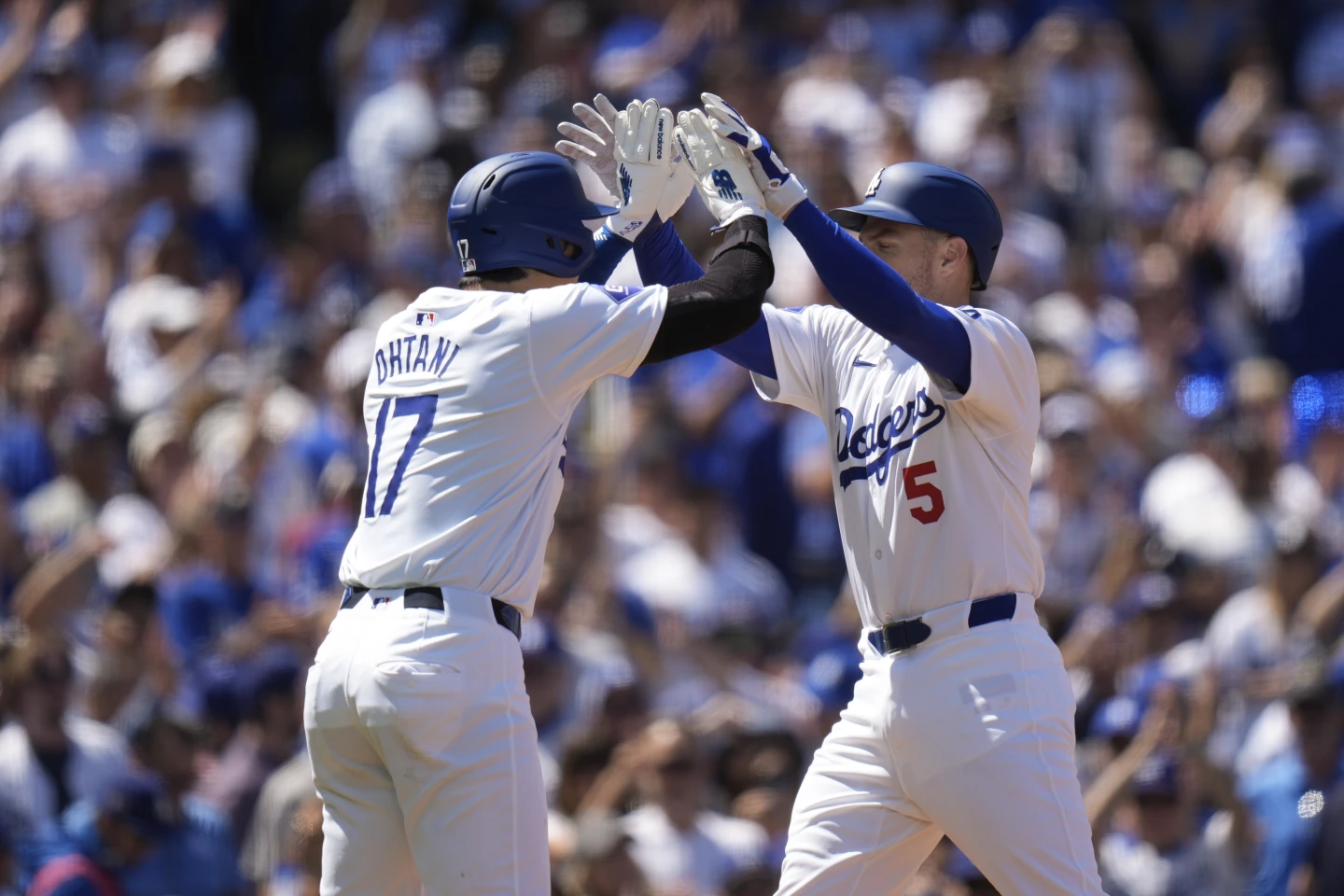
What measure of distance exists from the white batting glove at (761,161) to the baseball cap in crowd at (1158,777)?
326 centimetres

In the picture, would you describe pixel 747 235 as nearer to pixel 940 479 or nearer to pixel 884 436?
pixel 884 436

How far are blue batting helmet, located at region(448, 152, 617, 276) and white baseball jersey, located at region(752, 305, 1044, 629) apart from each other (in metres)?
0.88

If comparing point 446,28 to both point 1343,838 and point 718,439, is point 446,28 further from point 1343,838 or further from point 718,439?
point 1343,838

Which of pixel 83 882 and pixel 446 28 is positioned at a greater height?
pixel 446 28

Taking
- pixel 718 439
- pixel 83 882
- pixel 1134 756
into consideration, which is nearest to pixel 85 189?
pixel 718 439

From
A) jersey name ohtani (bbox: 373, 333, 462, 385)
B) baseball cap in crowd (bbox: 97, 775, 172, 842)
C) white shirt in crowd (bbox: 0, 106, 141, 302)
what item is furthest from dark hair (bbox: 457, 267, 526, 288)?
white shirt in crowd (bbox: 0, 106, 141, 302)

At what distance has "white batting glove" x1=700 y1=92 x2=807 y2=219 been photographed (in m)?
4.91

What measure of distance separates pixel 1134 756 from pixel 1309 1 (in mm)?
7523

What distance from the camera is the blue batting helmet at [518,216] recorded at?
4859mm

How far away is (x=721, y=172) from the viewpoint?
504cm

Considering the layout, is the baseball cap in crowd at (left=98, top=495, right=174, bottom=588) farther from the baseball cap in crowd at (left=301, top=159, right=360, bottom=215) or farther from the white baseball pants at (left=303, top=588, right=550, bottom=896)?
the white baseball pants at (left=303, top=588, right=550, bottom=896)

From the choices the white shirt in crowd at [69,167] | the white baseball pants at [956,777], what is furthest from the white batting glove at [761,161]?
the white shirt in crowd at [69,167]

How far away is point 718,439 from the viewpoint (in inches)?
384

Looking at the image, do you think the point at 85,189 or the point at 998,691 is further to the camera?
→ the point at 85,189
